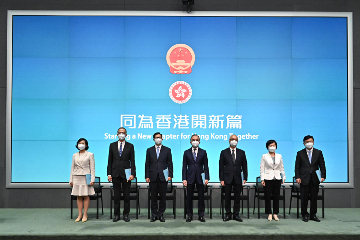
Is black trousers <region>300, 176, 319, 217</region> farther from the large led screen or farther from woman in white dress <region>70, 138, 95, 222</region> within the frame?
woman in white dress <region>70, 138, 95, 222</region>

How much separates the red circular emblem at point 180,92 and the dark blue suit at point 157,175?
5.33 feet

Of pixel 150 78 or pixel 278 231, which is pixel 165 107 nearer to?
pixel 150 78

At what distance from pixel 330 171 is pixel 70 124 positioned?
5.75 metres

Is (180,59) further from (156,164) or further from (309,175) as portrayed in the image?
(309,175)

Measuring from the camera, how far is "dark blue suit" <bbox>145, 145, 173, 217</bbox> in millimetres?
6230

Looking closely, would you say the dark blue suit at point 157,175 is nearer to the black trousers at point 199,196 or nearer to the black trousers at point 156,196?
the black trousers at point 156,196

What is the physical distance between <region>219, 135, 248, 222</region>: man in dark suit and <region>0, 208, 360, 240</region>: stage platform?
0.28m

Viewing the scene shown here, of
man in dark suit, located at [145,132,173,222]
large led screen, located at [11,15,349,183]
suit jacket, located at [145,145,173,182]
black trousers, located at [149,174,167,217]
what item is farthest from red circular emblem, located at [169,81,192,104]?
black trousers, located at [149,174,167,217]

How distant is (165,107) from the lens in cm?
760

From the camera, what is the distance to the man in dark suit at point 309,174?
20.7 ft

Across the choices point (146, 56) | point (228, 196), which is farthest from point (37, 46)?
point (228, 196)


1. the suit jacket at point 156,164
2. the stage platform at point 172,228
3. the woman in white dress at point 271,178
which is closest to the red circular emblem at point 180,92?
the suit jacket at point 156,164

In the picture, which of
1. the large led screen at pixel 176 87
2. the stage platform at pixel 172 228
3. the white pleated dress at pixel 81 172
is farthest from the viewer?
the large led screen at pixel 176 87

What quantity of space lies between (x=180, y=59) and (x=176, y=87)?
2.03 feet
